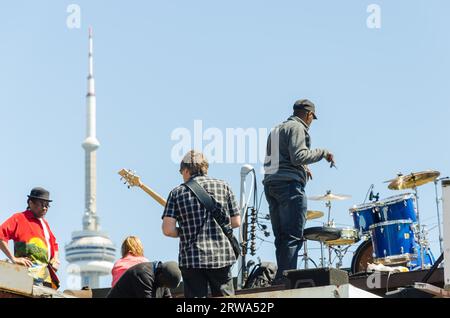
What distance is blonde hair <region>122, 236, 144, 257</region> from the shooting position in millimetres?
11516

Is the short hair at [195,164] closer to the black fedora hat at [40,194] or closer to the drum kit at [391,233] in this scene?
the black fedora hat at [40,194]

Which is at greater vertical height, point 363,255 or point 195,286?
point 363,255

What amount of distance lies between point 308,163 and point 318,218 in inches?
331

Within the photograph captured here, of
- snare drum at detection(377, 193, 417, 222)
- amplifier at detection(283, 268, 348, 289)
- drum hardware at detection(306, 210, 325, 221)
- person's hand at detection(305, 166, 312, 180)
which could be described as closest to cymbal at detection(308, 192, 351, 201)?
drum hardware at detection(306, 210, 325, 221)

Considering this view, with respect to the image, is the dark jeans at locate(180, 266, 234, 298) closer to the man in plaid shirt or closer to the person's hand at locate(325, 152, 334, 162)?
the man in plaid shirt

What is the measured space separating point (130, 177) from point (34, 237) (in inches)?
239

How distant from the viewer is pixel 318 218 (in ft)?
69.8

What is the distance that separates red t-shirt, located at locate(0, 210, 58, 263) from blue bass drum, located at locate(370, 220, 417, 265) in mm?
5274

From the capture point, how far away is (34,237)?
41.3 feet

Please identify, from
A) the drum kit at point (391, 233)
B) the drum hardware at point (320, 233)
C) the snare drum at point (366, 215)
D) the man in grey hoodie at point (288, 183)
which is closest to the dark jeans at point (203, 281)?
the man in grey hoodie at point (288, 183)
